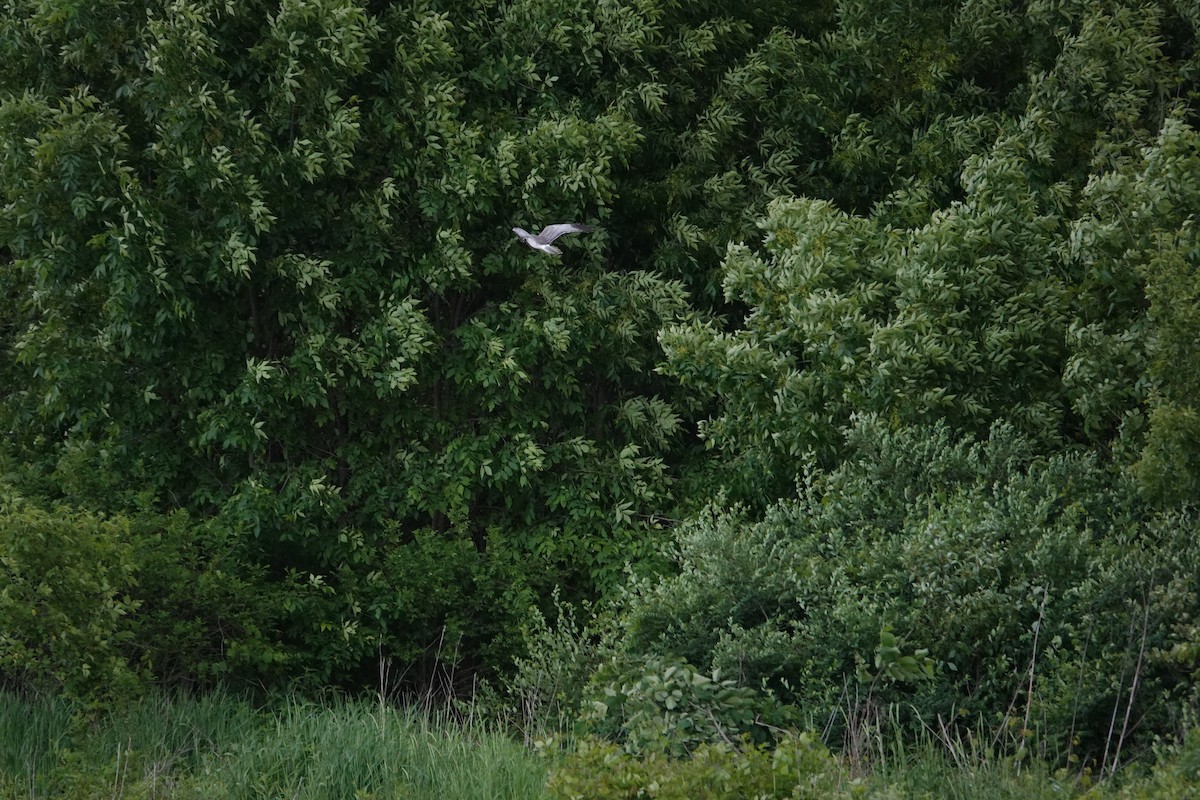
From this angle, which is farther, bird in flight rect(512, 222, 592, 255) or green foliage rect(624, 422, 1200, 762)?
bird in flight rect(512, 222, 592, 255)

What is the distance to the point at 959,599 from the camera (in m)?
5.79

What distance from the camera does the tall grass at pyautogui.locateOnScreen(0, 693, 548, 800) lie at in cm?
577

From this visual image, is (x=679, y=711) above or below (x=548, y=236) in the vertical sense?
below

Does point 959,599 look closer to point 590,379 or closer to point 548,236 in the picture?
point 548,236

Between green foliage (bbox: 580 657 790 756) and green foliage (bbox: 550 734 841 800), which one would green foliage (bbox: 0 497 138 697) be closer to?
green foliage (bbox: 580 657 790 756)

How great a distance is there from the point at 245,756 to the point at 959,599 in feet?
11.1

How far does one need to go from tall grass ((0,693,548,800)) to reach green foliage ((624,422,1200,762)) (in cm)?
107

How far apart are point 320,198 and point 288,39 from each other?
130 centimetres

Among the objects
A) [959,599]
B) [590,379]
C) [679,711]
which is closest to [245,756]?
[679,711]

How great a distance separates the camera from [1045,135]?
8484 mm

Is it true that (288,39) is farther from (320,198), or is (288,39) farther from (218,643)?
(218,643)

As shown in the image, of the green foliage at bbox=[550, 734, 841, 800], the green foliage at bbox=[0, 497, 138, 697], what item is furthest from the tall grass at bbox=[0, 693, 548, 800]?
the green foliage at bbox=[550, 734, 841, 800]

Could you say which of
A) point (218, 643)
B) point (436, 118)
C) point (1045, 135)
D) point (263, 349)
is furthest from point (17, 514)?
point (1045, 135)

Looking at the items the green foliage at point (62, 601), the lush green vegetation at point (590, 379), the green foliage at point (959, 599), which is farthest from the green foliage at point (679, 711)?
the green foliage at point (62, 601)
